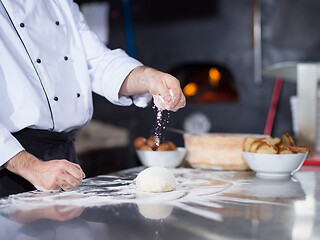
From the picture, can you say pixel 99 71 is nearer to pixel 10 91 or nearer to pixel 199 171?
pixel 10 91

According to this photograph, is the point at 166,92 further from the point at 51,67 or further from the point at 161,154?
the point at 51,67

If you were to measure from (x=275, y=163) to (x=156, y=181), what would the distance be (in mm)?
443

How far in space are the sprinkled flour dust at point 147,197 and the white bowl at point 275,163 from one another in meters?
0.08

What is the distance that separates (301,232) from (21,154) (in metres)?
0.76

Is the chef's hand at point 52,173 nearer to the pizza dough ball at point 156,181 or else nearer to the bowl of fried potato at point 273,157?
the pizza dough ball at point 156,181

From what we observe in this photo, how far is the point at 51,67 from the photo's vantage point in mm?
1447

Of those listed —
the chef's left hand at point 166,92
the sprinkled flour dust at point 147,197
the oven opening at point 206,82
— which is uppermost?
the chef's left hand at point 166,92

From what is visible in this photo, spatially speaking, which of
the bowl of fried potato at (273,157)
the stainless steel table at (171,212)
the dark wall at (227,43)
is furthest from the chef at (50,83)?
the dark wall at (227,43)

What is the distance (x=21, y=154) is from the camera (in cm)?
113

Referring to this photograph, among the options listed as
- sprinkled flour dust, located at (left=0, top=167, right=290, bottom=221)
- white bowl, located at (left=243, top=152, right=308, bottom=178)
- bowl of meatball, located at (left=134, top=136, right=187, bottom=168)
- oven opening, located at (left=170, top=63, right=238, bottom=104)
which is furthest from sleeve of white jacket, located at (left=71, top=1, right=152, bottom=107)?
oven opening, located at (left=170, top=63, right=238, bottom=104)

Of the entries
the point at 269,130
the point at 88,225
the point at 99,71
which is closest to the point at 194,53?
the point at 269,130

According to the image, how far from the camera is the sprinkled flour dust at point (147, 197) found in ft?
3.00

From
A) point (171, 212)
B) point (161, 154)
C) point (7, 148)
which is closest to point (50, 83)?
point (7, 148)

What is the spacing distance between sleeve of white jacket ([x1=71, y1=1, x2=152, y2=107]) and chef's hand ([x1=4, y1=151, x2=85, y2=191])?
1.61 feet
